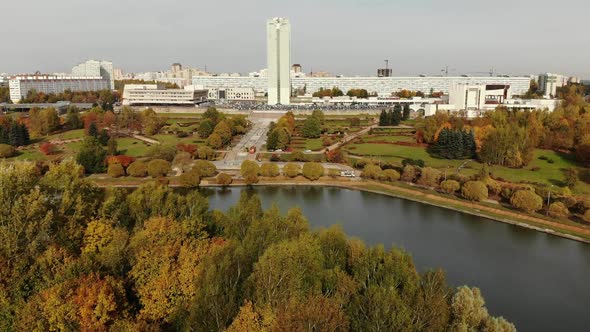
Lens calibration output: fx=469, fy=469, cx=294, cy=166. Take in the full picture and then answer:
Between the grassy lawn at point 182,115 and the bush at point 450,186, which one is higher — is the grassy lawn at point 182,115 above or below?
above

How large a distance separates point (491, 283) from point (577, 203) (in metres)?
4.79

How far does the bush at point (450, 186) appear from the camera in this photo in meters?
12.3

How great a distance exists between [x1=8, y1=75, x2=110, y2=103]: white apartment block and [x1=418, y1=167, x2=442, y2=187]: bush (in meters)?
32.8

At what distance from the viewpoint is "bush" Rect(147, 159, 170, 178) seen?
14.7 metres

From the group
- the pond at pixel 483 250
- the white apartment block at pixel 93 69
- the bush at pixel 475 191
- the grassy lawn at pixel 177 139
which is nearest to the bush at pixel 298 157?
the pond at pixel 483 250

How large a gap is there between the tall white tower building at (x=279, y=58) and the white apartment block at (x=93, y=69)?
2736 centimetres

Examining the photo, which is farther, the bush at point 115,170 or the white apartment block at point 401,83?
the white apartment block at point 401,83

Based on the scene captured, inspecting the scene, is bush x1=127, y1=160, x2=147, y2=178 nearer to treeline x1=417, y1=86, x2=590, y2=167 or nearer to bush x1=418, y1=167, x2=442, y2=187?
bush x1=418, y1=167, x2=442, y2=187

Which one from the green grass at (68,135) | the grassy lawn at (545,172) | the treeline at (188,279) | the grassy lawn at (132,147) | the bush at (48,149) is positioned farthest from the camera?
the green grass at (68,135)

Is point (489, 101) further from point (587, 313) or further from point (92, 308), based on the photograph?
point (92, 308)

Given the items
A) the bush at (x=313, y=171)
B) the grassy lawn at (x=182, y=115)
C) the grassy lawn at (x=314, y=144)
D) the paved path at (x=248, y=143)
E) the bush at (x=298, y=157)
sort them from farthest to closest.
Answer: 1. the grassy lawn at (x=182, y=115)
2. the grassy lawn at (x=314, y=144)
3. the paved path at (x=248, y=143)
4. the bush at (x=298, y=157)
5. the bush at (x=313, y=171)

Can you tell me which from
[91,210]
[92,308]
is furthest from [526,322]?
[91,210]

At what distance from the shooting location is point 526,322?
20.9 feet

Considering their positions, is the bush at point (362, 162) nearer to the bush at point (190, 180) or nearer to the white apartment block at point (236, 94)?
the bush at point (190, 180)
